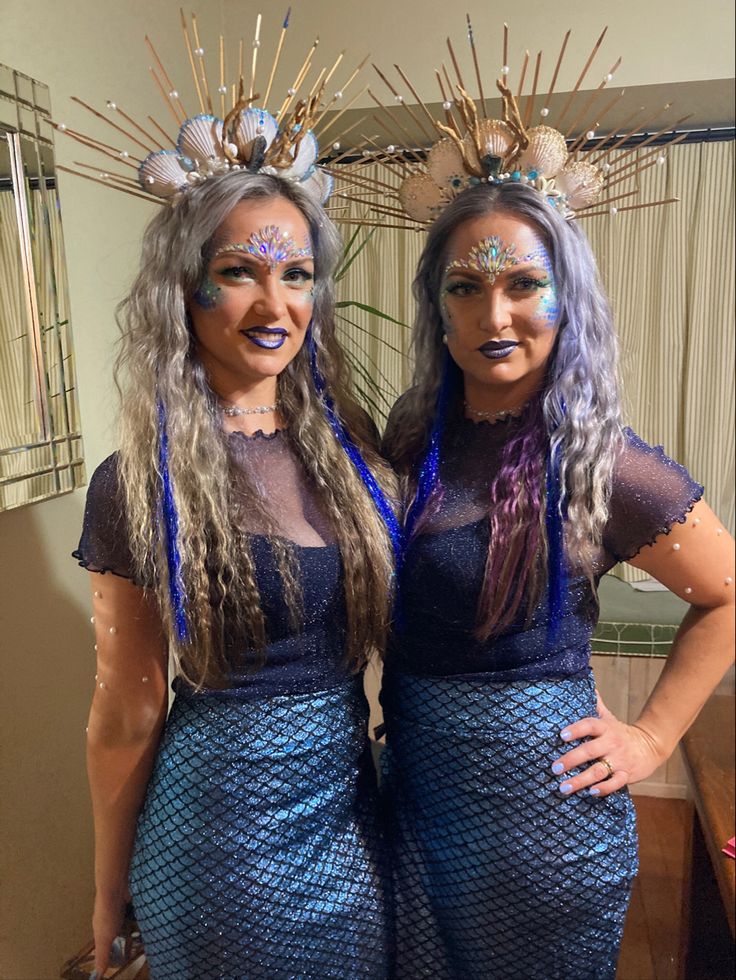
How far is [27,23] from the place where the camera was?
3.07 feet

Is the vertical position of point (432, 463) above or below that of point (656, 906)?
above

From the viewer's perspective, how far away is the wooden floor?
1.23 m

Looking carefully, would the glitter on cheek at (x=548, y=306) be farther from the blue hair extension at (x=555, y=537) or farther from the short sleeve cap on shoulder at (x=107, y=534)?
the short sleeve cap on shoulder at (x=107, y=534)

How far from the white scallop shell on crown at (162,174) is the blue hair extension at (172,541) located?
0.31m

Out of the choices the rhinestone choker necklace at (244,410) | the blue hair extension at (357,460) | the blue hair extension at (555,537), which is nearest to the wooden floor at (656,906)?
the blue hair extension at (555,537)

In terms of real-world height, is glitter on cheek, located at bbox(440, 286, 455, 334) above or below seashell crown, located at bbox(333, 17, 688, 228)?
below

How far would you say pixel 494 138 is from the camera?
0.97 metres

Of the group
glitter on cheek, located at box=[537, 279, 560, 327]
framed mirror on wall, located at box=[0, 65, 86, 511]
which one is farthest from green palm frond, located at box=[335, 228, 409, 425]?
framed mirror on wall, located at box=[0, 65, 86, 511]

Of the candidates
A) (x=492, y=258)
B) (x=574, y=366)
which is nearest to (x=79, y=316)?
(x=492, y=258)

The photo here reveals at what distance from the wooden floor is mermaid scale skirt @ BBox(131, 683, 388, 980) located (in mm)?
512

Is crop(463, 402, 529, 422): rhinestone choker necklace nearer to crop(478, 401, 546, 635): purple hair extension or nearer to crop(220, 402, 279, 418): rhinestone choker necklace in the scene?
crop(478, 401, 546, 635): purple hair extension

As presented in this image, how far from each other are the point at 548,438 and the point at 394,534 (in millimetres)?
240

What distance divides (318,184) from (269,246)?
0.16 meters

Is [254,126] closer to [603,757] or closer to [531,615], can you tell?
[531,615]
